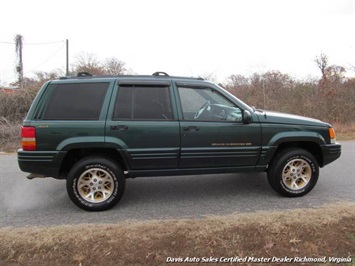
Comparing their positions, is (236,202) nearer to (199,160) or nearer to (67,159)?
(199,160)

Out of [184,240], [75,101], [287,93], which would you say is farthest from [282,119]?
[287,93]

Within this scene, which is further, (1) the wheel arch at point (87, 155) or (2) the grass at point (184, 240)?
(1) the wheel arch at point (87, 155)

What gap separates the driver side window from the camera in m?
4.29

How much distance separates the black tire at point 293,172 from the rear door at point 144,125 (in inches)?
60.7

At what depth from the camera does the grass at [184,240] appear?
9.39 ft

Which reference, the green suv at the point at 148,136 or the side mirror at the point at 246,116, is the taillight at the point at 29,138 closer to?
the green suv at the point at 148,136

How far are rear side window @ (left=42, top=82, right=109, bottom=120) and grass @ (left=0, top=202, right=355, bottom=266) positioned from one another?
4.70 ft

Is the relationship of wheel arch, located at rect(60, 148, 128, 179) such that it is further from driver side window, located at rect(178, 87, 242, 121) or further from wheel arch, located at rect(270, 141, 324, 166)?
wheel arch, located at rect(270, 141, 324, 166)

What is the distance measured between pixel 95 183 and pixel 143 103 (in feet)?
4.24

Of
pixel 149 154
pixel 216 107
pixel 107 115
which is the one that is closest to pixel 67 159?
pixel 107 115

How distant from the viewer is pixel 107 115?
4.00 metres

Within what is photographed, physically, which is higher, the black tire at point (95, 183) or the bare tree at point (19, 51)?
the bare tree at point (19, 51)

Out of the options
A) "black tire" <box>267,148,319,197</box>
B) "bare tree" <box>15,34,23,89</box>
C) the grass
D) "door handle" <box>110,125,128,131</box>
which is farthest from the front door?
"bare tree" <box>15,34,23,89</box>

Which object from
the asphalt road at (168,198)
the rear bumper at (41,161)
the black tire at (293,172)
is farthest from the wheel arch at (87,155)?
the black tire at (293,172)
